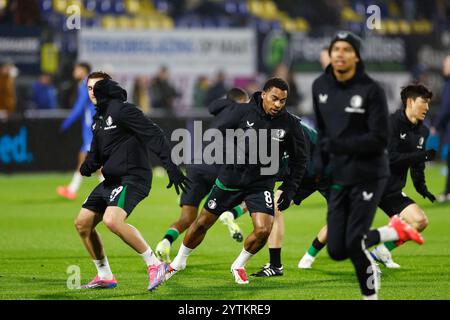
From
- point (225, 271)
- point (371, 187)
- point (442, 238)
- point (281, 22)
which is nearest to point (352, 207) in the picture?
point (371, 187)

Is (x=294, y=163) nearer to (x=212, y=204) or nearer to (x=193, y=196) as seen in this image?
(x=212, y=204)

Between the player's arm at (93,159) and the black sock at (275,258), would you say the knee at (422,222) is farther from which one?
the player's arm at (93,159)

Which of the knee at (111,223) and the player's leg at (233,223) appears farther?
the player's leg at (233,223)

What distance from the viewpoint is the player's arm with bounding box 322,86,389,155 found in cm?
849

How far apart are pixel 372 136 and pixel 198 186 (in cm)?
452

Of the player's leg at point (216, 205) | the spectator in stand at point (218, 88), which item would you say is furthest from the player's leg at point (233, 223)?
the spectator in stand at point (218, 88)

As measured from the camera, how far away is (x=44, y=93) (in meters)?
26.5

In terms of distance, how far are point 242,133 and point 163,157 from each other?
110cm

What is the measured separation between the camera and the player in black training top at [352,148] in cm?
853

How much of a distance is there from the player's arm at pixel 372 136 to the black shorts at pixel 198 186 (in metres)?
4.28

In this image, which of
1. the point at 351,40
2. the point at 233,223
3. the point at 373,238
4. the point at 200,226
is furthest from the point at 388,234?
the point at 233,223

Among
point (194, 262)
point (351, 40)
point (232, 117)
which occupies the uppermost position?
point (351, 40)

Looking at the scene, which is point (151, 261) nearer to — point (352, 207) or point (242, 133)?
point (242, 133)

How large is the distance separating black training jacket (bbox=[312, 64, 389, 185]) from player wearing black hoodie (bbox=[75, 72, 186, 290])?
208 cm
